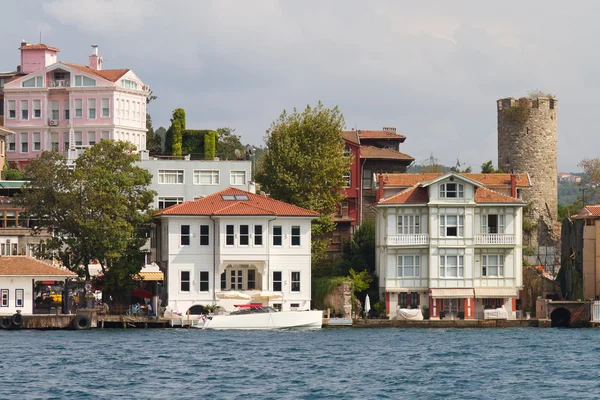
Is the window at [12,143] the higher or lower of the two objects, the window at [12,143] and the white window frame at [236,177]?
the higher

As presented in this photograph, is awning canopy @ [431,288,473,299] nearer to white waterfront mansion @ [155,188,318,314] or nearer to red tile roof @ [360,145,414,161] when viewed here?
white waterfront mansion @ [155,188,318,314]

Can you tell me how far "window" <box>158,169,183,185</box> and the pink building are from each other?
15.0 metres

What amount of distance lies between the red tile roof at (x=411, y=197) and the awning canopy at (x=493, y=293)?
600 cm

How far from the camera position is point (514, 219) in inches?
3438

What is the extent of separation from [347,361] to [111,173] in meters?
25.0

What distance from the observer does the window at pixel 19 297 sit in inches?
3253

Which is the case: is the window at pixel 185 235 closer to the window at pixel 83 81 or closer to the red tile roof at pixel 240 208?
the red tile roof at pixel 240 208

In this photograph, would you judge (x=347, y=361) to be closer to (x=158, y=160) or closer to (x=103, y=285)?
(x=103, y=285)

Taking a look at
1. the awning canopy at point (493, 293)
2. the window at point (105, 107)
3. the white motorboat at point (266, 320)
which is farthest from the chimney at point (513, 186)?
the window at point (105, 107)

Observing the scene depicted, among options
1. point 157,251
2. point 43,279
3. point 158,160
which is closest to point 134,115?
point 158,160

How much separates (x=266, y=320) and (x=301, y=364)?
656 inches

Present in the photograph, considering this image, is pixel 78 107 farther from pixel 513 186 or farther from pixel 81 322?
pixel 513 186

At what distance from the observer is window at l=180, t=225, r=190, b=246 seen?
281 ft

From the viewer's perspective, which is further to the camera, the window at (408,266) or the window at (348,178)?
the window at (348,178)
